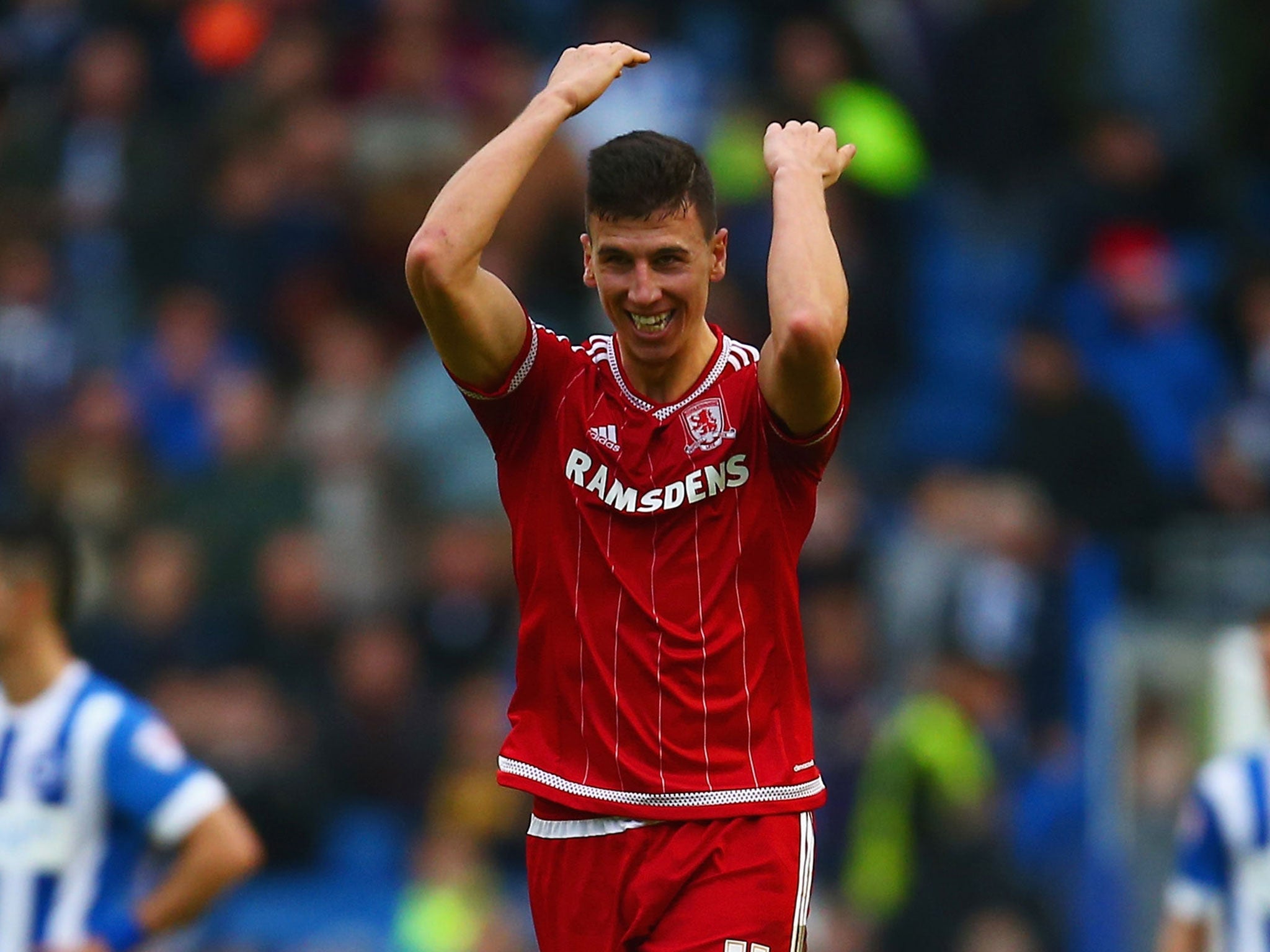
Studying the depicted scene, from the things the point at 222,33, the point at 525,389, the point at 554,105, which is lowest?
the point at 525,389

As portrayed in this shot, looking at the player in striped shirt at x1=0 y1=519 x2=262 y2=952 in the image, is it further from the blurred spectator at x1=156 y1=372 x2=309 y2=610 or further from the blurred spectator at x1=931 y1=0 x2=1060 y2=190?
the blurred spectator at x1=931 y1=0 x2=1060 y2=190

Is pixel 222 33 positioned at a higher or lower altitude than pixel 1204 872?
higher

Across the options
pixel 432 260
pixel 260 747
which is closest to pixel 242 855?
pixel 432 260

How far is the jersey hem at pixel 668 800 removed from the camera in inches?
176

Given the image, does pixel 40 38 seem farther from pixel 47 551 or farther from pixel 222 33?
pixel 47 551

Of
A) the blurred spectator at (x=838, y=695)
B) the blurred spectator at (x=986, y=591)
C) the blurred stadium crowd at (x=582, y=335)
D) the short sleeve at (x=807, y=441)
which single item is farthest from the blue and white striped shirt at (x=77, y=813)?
the blurred spectator at (x=986, y=591)

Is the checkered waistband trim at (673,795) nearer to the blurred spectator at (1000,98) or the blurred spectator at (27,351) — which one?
the blurred spectator at (27,351)

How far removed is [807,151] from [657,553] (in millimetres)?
876

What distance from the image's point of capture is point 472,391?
182 inches

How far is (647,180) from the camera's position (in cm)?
440


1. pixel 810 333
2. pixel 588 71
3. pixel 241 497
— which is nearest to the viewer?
pixel 810 333

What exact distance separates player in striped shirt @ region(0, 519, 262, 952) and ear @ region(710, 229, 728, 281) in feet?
6.83

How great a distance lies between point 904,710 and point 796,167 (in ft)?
18.2

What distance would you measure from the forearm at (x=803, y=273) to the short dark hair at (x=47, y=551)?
94.8 inches
